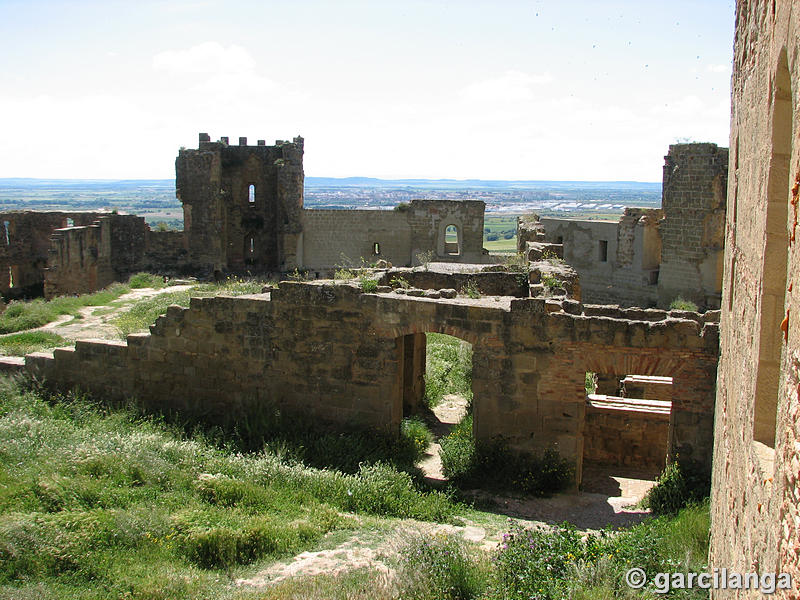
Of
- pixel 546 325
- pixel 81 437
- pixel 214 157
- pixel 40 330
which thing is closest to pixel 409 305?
pixel 546 325

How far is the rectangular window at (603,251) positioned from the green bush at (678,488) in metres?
19.9

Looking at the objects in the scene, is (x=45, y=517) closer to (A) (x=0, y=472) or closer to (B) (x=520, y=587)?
(A) (x=0, y=472)

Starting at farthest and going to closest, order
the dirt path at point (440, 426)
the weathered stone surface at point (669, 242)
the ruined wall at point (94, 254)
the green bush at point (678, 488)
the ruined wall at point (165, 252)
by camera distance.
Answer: the ruined wall at point (165, 252)
the ruined wall at point (94, 254)
the weathered stone surface at point (669, 242)
the dirt path at point (440, 426)
the green bush at point (678, 488)

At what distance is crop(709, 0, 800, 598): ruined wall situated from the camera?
10.1ft

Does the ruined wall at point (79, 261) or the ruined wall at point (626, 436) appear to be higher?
the ruined wall at point (79, 261)

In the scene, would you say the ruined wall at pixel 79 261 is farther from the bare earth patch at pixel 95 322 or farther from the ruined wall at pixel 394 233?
the ruined wall at pixel 394 233

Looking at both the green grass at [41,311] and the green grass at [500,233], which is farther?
the green grass at [500,233]

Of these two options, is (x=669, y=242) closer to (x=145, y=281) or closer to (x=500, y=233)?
(x=145, y=281)

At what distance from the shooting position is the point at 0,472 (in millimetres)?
8828

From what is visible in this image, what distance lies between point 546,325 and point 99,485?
583cm

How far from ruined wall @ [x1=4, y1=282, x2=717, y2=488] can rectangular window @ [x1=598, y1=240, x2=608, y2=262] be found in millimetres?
17467

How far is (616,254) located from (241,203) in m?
15.1

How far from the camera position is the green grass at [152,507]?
269 inches

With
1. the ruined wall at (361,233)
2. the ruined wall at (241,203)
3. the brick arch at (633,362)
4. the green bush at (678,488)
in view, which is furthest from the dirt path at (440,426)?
the ruined wall at (241,203)
